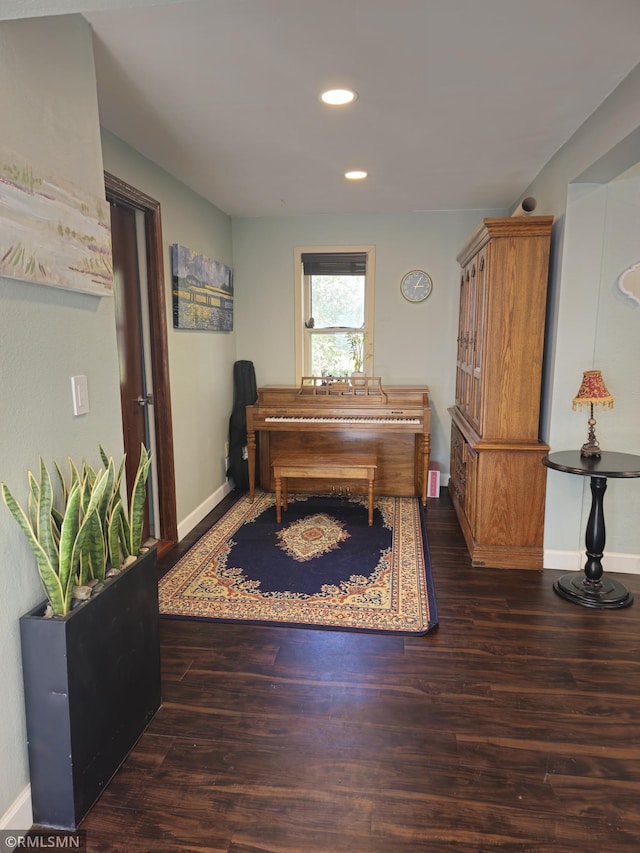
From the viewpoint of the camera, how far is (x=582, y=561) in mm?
3135

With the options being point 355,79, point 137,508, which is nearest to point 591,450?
point 355,79

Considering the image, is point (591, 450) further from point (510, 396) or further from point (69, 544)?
point (69, 544)

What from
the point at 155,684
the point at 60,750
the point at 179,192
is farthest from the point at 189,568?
the point at 179,192

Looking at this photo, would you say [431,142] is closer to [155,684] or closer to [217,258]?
[217,258]

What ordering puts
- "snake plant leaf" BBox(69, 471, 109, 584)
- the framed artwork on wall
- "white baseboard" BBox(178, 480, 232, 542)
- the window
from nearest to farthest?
the framed artwork on wall, "snake plant leaf" BBox(69, 471, 109, 584), "white baseboard" BBox(178, 480, 232, 542), the window

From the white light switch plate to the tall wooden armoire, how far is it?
7.23ft

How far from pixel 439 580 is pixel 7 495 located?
7.75 ft

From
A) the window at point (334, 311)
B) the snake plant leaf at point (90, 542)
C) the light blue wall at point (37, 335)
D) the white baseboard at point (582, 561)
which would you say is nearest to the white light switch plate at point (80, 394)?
the light blue wall at point (37, 335)

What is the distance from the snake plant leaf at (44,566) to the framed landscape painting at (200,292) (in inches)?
89.7

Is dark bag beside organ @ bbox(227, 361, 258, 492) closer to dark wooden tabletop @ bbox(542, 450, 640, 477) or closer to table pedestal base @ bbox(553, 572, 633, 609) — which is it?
dark wooden tabletop @ bbox(542, 450, 640, 477)

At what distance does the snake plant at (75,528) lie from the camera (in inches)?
56.3

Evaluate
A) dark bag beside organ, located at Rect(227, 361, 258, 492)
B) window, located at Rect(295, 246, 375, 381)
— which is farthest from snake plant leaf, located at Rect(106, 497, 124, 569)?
window, located at Rect(295, 246, 375, 381)

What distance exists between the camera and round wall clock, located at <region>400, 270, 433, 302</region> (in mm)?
4648

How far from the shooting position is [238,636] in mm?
2455
